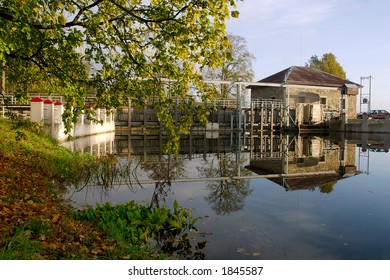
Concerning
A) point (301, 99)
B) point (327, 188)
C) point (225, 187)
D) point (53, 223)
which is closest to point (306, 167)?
point (327, 188)

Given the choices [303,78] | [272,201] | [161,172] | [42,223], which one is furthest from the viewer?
[303,78]

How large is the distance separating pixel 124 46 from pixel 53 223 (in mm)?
2620

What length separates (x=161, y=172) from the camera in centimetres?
1184

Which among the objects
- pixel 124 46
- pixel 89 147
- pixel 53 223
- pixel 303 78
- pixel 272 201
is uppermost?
pixel 303 78

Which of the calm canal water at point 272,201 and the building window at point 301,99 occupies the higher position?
the building window at point 301,99

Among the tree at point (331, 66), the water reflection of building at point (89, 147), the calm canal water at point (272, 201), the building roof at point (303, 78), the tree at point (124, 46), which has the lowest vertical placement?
the calm canal water at point (272, 201)

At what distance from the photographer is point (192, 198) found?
27.1 feet

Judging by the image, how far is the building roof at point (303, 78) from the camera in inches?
1473

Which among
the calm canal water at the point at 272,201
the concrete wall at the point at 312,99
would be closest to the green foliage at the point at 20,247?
the calm canal water at the point at 272,201

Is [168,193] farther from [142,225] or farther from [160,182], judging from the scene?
[142,225]

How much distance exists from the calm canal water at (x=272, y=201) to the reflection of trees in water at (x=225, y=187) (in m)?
0.02

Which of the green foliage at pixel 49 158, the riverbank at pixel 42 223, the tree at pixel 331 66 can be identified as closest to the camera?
the riverbank at pixel 42 223

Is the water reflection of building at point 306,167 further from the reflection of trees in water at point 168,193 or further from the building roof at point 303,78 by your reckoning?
the building roof at point 303,78

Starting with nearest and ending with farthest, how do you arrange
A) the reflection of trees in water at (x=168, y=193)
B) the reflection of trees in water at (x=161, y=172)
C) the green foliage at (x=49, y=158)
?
1. the reflection of trees in water at (x=168, y=193)
2. the reflection of trees in water at (x=161, y=172)
3. the green foliage at (x=49, y=158)
